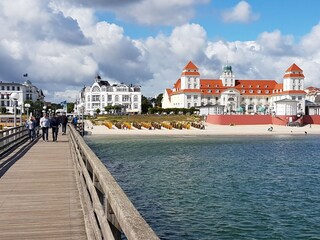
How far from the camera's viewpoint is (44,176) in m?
13.1

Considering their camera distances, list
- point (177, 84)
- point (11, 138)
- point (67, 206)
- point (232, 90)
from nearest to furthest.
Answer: point (67, 206) → point (11, 138) → point (232, 90) → point (177, 84)

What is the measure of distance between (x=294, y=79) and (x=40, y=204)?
455 ft

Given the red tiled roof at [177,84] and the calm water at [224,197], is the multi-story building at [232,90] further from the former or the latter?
the calm water at [224,197]

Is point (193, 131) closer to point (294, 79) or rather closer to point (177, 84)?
point (294, 79)

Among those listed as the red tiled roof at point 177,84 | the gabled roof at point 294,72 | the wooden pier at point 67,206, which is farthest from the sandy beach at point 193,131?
the red tiled roof at point 177,84

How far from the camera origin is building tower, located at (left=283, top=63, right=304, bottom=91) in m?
137

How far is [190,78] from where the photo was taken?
14425 centimetres

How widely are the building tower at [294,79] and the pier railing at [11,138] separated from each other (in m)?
119

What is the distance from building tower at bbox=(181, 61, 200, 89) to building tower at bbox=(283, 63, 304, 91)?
30561 mm

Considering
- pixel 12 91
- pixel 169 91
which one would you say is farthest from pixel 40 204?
pixel 12 91

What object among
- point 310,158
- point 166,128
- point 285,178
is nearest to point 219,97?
point 166,128

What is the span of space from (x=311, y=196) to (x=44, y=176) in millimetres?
11975

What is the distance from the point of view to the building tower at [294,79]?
13738 cm

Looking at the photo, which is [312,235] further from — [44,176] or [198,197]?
[44,176]
